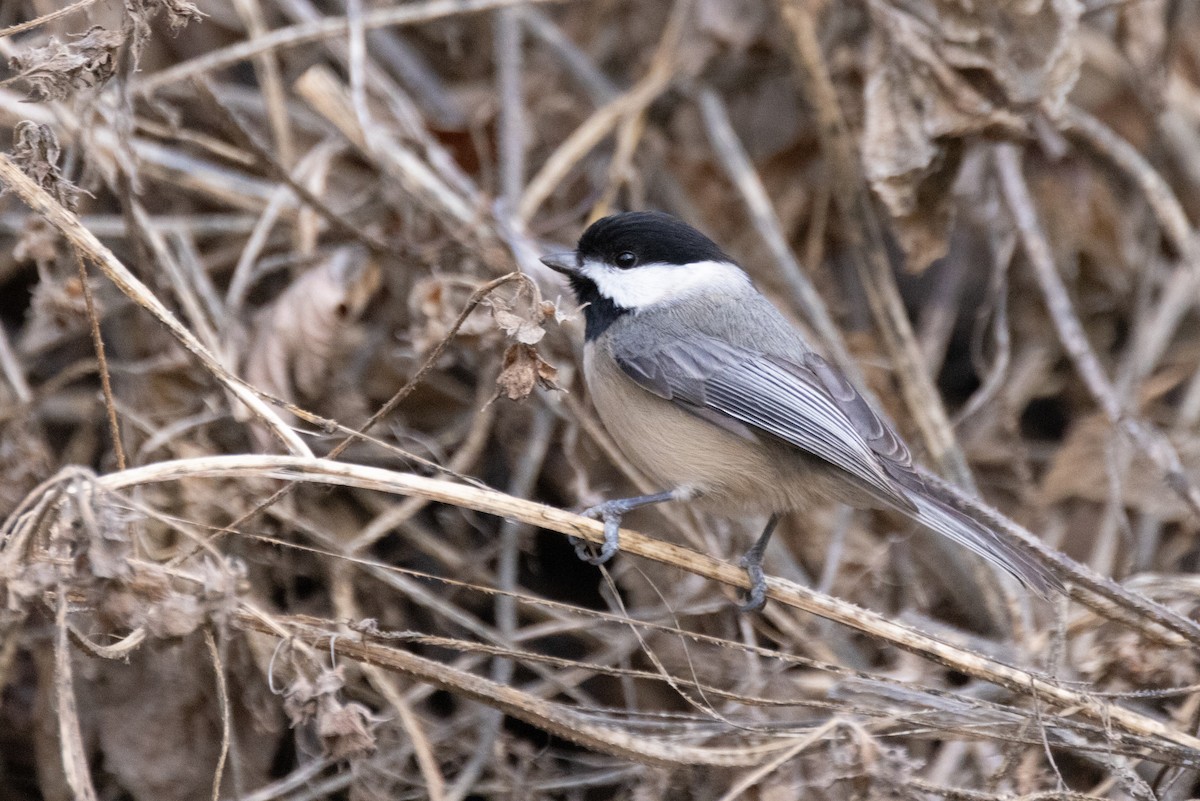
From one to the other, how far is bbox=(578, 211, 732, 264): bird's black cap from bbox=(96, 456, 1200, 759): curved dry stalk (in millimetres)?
729

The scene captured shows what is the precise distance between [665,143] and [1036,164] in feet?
3.61

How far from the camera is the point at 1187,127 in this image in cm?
340

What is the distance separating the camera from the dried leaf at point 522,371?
1.78 m

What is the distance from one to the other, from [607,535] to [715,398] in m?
0.43

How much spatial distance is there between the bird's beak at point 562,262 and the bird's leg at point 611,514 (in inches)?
21.4

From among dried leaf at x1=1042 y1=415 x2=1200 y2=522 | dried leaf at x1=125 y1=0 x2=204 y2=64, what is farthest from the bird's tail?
dried leaf at x1=125 y1=0 x2=204 y2=64

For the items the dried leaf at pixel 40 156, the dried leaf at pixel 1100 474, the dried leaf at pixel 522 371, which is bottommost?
the dried leaf at pixel 1100 474

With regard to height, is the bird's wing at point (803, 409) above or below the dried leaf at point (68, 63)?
below

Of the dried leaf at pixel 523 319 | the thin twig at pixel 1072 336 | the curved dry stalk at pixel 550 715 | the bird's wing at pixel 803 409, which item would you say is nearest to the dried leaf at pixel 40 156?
the dried leaf at pixel 523 319

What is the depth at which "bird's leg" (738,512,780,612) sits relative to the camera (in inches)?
84.7

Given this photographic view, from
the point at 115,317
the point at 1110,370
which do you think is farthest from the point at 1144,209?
the point at 115,317

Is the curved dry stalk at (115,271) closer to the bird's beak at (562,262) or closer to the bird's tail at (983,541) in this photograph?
the bird's beak at (562,262)

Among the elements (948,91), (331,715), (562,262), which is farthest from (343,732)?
(948,91)

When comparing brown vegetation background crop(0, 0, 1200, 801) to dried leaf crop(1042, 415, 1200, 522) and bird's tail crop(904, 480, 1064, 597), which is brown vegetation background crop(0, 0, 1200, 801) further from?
bird's tail crop(904, 480, 1064, 597)
